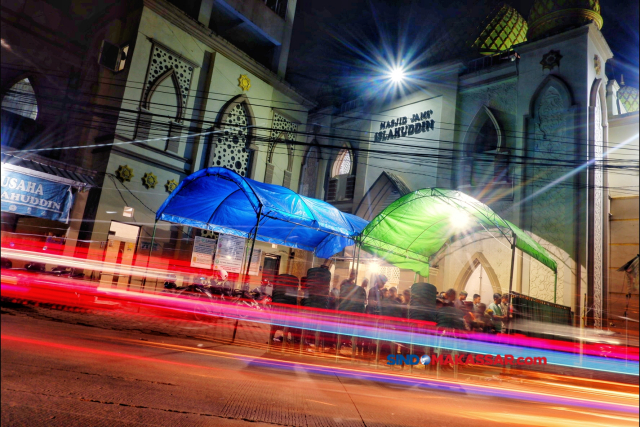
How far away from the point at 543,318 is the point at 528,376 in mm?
2153

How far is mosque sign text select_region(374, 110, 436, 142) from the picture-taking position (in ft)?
64.6

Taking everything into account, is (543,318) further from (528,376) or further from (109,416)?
(109,416)

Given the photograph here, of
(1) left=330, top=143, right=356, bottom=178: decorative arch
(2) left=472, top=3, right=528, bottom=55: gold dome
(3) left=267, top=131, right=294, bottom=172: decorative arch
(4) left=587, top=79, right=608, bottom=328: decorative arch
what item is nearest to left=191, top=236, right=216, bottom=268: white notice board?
(3) left=267, top=131, right=294, bottom=172: decorative arch

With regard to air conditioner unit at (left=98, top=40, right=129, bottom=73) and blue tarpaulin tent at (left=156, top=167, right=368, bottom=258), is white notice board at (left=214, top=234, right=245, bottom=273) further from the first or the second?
air conditioner unit at (left=98, top=40, right=129, bottom=73)

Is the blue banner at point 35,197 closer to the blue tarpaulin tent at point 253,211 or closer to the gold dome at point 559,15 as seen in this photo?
the blue tarpaulin tent at point 253,211

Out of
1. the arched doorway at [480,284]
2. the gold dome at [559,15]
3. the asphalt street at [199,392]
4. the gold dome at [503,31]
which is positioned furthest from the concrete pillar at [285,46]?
the asphalt street at [199,392]

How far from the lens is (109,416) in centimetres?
280

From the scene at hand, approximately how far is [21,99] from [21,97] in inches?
3.8

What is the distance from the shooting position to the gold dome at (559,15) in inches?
646

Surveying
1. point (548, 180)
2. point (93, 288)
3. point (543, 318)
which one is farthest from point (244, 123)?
point (543, 318)

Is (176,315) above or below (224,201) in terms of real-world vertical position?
below

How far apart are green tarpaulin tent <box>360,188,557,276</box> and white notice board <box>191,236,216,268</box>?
7642 millimetres

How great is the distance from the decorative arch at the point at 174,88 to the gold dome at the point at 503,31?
1425cm

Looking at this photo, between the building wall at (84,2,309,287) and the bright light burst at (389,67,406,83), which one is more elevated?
the bright light burst at (389,67,406,83)
